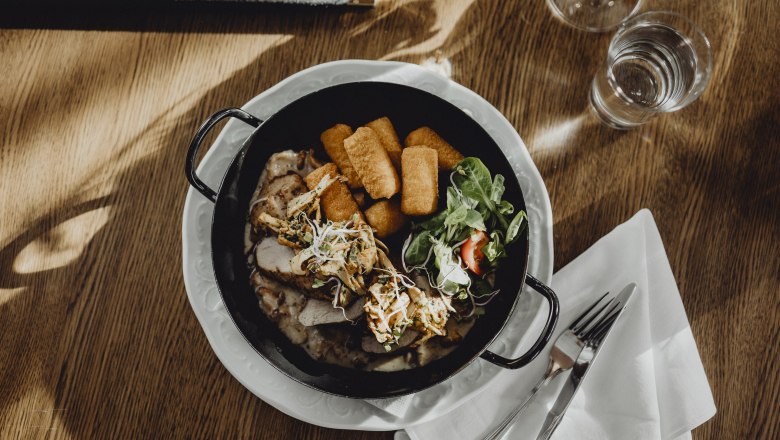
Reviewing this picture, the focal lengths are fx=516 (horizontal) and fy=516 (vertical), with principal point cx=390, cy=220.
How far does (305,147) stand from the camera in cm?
158

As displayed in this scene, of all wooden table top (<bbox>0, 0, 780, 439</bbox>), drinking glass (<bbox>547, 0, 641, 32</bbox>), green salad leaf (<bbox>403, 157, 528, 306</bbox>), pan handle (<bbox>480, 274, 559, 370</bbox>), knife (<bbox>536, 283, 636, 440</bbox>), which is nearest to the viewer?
pan handle (<bbox>480, 274, 559, 370</bbox>)

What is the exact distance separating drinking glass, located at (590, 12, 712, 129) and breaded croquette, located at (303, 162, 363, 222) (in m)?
0.85

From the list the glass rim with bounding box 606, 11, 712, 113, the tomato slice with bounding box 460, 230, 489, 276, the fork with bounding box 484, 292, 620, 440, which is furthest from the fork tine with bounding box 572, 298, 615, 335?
the glass rim with bounding box 606, 11, 712, 113

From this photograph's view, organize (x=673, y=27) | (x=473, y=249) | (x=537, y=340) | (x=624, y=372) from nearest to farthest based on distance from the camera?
(x=537, y=340)
(x=473, y=249)
(x=624, y=372)
(x=673, y=27)

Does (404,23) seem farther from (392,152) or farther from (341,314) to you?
(341,314)

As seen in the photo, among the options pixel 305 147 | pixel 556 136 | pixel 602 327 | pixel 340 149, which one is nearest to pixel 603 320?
pixel 602 327

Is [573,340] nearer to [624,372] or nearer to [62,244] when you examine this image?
[624,372]

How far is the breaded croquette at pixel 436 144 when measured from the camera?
151cm

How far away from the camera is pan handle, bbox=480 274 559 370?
4.13 ft

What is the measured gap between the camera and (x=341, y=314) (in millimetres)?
1448

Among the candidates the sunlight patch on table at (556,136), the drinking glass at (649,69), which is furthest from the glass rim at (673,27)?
the sunlight patch on table at (556,136)

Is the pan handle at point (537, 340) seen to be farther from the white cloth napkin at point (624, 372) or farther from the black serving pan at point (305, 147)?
the white cloth napkin at point (624, 372)

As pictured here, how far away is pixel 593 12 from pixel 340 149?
973 mm

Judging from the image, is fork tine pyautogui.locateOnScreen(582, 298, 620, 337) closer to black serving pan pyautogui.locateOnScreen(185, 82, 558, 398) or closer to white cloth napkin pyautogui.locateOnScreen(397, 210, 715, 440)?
white cloth napkin pyautogui.locateOnScreen(397, 210, 715, 440)
